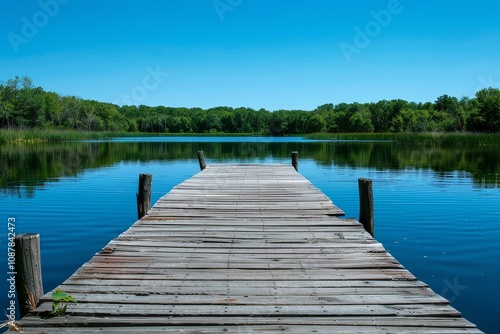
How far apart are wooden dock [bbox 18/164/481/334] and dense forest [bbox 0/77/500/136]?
7017 cm

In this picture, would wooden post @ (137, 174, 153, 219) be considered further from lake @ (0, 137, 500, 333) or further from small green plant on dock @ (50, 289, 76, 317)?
small green plant on dock @ (50, 289, 76, 317)

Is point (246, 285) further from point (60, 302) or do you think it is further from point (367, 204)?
point (367, 204)

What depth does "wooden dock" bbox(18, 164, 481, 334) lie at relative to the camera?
382 centimetres

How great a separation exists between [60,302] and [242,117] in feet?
557

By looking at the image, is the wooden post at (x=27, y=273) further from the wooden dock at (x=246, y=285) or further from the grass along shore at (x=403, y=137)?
the grass along shore at (x=403, y=137)

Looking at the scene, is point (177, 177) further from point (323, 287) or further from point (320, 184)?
point (323, 287)

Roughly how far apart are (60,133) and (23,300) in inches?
2696

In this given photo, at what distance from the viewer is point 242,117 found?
172875 mm

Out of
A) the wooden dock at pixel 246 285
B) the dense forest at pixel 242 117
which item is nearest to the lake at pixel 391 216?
the wooden dock at pixel 246 285

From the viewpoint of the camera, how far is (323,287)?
4664 millimetres

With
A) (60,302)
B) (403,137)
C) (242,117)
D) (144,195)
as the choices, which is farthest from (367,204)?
(242,117)

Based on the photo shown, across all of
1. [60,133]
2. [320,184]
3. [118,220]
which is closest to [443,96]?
[60,133]

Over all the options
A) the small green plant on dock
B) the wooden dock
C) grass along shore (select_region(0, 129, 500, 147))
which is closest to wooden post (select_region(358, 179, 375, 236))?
the wooden dock

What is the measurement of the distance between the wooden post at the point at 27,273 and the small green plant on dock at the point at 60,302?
39cm
